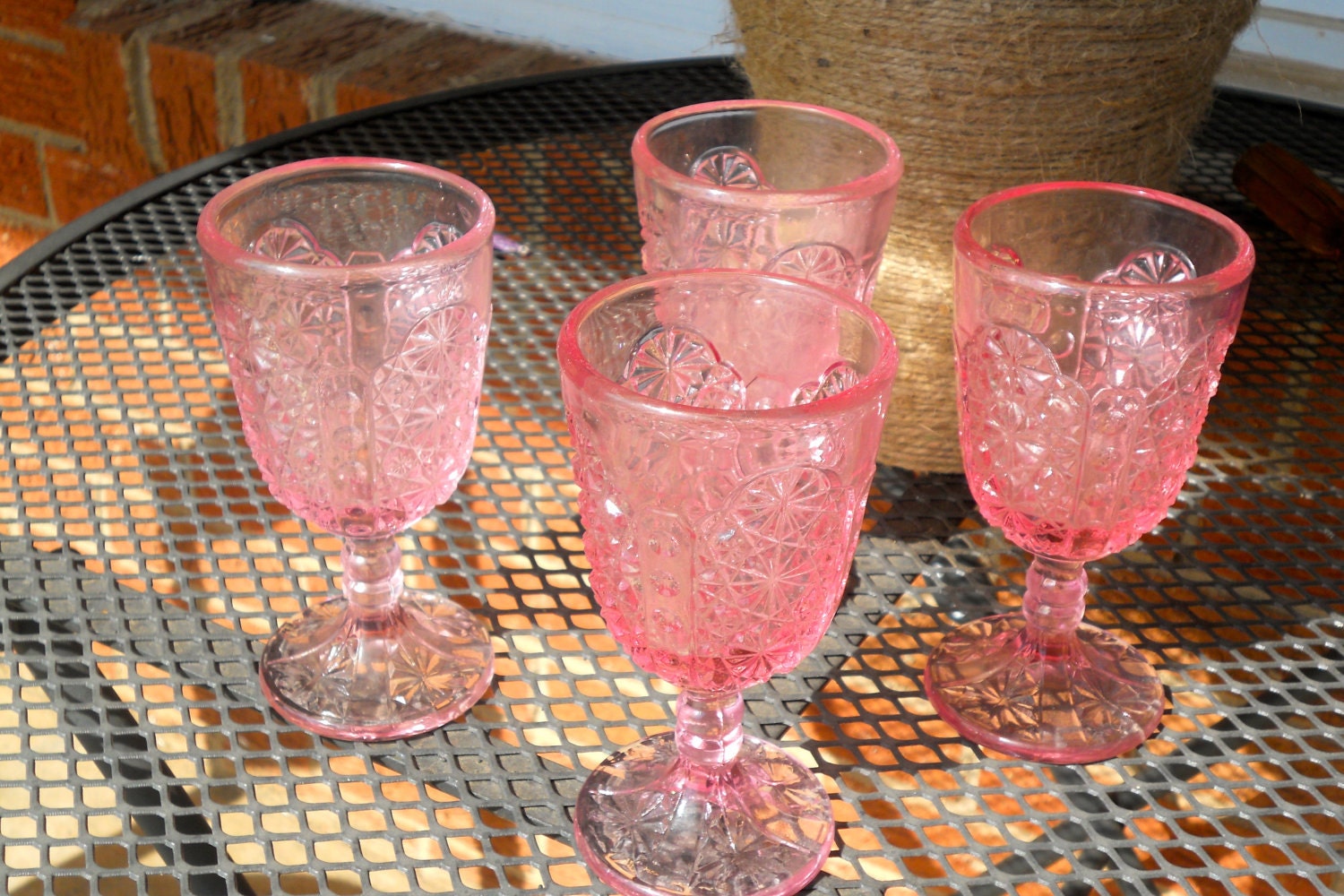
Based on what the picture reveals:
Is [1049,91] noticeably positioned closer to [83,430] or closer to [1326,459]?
[1326,459]

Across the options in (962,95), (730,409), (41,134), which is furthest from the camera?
(41,134)

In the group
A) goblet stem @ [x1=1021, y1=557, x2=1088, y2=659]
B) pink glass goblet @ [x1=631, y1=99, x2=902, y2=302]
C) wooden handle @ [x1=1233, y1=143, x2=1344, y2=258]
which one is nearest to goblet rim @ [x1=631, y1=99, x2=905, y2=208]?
pink glass goblet @ [x1=631, y1=99, x2=902, y2=302]

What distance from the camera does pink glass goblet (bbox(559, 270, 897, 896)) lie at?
447 millimetres

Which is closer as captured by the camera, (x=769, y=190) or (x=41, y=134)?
(x=769, y=190)

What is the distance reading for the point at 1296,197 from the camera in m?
0.88

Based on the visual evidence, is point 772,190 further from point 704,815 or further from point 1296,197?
point 1296,197

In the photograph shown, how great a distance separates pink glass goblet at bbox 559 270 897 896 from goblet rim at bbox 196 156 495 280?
0.25 ft

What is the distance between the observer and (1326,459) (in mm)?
729

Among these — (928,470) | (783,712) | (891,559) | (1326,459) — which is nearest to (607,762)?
(783,712)

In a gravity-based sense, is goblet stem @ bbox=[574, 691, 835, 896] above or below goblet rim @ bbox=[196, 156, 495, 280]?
below

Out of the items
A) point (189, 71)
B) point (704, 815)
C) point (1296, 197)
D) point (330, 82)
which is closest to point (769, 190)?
point (704, 815)

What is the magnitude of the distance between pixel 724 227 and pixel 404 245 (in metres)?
0.14

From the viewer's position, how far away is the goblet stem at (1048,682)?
0.58 metres

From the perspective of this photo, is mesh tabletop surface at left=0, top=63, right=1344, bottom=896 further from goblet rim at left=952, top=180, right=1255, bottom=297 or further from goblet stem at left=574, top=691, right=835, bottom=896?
goblet rim at left=952, top=180, right=1255, bottom=297
